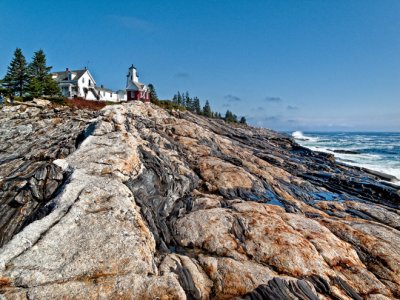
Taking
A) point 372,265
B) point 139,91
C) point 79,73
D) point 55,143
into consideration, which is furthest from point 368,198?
point 79,73

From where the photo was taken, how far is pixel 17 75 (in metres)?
54.7

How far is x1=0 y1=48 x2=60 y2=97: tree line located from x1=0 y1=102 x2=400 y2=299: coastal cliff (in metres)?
35.9

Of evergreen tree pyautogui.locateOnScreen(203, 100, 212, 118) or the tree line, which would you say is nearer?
the tree line

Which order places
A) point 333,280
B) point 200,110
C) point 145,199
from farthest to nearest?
point 200,110, point 145,199, point 333,280

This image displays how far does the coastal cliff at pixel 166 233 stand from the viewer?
962 cm

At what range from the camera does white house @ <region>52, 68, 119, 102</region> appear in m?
67.8

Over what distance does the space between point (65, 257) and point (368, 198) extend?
31.4 meters

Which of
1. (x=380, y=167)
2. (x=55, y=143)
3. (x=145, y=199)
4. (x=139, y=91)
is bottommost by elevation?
(x=380, y=167)

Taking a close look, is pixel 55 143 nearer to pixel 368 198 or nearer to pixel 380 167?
pixel 368 198

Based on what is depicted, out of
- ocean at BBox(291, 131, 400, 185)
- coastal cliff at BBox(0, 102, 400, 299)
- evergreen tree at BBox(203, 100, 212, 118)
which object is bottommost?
ocean at BBox(291, 131, 400, 185)

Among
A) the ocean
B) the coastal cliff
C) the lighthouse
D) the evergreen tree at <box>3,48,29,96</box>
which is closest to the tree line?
the evergreen tree at <box>3,48,29,96</box>

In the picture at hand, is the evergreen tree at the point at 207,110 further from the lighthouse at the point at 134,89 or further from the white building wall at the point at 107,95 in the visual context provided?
the lighthouse at the point at 134,89

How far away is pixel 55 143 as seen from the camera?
2412 centimetres

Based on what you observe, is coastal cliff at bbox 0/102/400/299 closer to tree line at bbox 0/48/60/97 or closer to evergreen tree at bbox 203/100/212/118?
tree line at bbox 0/48/60/97
